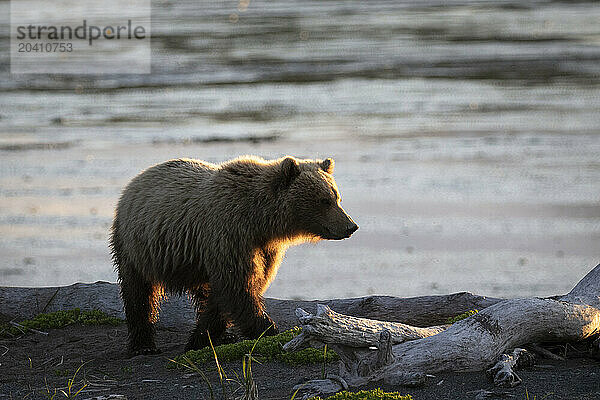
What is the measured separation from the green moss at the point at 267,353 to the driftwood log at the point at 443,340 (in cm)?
84

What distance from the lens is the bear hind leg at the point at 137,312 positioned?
8.30m

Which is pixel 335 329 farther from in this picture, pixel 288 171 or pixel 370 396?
pixel 288 171

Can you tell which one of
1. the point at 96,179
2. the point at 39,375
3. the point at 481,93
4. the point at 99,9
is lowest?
the point at 39,375

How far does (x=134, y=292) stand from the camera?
831cm

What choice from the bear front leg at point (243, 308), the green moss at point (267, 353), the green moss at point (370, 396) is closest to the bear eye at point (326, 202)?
the bear front leg at point (243, 308)

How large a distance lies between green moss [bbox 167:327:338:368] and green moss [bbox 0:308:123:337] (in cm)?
230

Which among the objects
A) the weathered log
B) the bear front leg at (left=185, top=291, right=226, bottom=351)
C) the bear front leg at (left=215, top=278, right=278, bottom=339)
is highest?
the weathered log

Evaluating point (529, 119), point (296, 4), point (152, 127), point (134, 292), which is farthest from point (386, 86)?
point (296, 4)

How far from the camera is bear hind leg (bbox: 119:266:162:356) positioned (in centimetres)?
830

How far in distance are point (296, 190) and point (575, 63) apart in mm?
14407

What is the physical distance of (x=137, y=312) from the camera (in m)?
8.35

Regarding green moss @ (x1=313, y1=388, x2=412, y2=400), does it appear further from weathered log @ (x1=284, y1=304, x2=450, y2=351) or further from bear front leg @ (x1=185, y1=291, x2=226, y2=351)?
bear front leg @ (x1=185, y1=291, x2=226, y2=351)

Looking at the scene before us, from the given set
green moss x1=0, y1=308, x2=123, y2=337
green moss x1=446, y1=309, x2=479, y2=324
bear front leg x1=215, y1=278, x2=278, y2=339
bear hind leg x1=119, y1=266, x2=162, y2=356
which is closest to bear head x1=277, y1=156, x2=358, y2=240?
bear front leg x1=215, y1=278, x2=278, y2=339

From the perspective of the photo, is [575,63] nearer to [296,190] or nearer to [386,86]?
[386,86]
